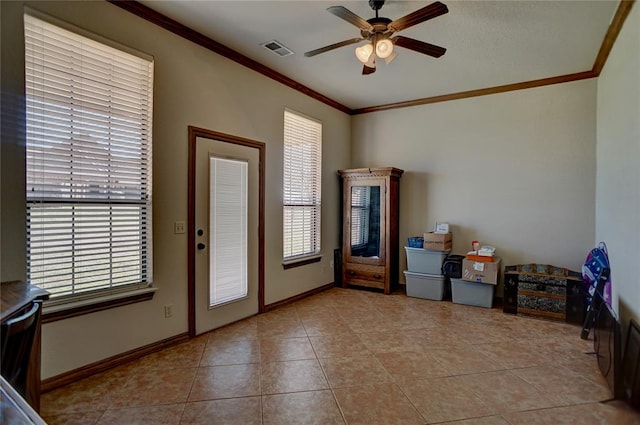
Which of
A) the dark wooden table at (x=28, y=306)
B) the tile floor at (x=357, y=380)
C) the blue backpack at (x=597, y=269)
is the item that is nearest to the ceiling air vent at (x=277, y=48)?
the dark wooden table at (x=28, y=306)

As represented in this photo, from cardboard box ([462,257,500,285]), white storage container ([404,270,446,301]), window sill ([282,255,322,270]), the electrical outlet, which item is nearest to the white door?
the electrical outlet

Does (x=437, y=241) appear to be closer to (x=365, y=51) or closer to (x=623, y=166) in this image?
(x=623, y=166)

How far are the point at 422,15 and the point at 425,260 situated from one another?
323 centimetres

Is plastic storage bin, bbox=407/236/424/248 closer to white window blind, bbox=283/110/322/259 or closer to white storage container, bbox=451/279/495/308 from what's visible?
white storage container, bbox=451/279/495/308

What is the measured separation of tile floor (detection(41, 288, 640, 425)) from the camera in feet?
6.73

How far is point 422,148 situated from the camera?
5.06m

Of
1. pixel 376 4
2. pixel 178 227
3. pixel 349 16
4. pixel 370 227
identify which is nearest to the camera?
pixel 349 16

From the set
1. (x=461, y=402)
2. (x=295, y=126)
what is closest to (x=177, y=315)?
(x=461, y=402)

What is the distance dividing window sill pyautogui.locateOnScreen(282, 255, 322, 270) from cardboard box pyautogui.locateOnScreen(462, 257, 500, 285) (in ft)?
6.60

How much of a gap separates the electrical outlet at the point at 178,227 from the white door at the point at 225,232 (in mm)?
110

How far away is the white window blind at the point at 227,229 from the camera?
3375 millimetres

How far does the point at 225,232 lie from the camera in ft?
11.5

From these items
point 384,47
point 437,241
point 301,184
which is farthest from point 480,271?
point 384,47

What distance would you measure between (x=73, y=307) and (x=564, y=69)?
5.43 m
